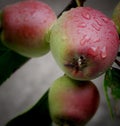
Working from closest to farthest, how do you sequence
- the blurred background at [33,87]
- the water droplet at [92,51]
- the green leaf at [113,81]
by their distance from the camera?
the water droplet at [92,51], the green leaf at [113,81], the blurred background at [33,87]

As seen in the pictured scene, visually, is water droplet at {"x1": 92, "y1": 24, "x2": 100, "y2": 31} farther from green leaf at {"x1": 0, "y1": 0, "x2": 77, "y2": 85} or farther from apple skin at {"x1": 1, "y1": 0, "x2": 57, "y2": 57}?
green leaf at {"x1": 0, "y1": 0, "x2": 77, "y2": 85}

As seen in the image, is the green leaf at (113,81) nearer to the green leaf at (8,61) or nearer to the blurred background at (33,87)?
the green leaf at (8,61)

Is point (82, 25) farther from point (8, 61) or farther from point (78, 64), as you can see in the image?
point (8, 61)

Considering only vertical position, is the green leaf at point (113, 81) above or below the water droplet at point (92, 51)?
below

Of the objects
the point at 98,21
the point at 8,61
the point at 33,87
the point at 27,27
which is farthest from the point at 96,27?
the point at 33,87

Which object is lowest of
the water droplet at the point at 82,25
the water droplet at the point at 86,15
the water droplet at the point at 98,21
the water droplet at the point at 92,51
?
the water droplet at the point at 92,51

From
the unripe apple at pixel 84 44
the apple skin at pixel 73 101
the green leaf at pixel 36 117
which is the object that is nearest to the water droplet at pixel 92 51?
the unripe apple at pixel 84 44

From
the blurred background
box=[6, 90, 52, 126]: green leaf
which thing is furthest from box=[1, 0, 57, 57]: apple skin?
the blurred background

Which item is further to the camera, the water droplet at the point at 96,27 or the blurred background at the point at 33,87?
the blurred background at the point at 33,87
